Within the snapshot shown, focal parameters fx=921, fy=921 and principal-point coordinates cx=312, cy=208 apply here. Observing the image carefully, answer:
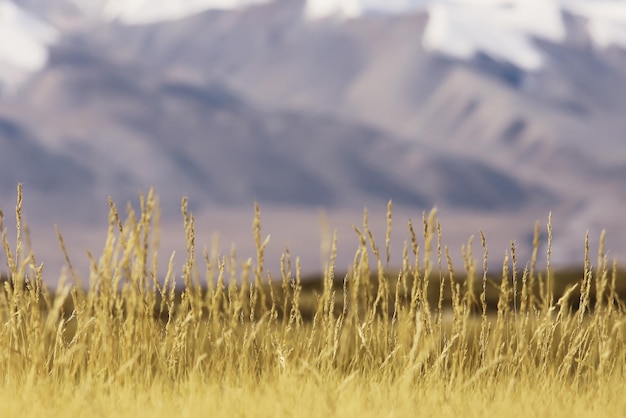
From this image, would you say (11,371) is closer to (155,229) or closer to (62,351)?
(62,351)

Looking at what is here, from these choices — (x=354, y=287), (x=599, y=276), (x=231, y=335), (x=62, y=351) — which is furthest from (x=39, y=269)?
(x=599, y=276)

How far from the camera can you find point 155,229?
3129 mm

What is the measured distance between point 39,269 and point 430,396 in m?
1.68

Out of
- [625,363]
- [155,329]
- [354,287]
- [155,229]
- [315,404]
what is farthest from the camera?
[625,363]

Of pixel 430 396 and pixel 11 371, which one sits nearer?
pixel 430 396

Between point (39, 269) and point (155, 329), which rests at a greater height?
point (39, 269)

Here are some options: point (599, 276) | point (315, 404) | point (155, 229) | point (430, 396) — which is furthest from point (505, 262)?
point (155, 229)

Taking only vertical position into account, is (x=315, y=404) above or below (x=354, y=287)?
below

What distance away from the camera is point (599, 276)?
12.3ft

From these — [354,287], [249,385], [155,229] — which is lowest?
[249,385]

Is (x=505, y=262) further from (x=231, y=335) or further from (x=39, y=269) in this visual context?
(x=39, y=269)

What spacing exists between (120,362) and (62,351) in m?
0.29

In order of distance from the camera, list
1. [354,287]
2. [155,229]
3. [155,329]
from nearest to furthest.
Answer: [155,229] → [354,287] → [155,329]

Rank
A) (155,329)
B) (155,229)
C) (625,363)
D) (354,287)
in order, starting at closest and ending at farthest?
(155,229), (354,287), (155,329), (625,363)
